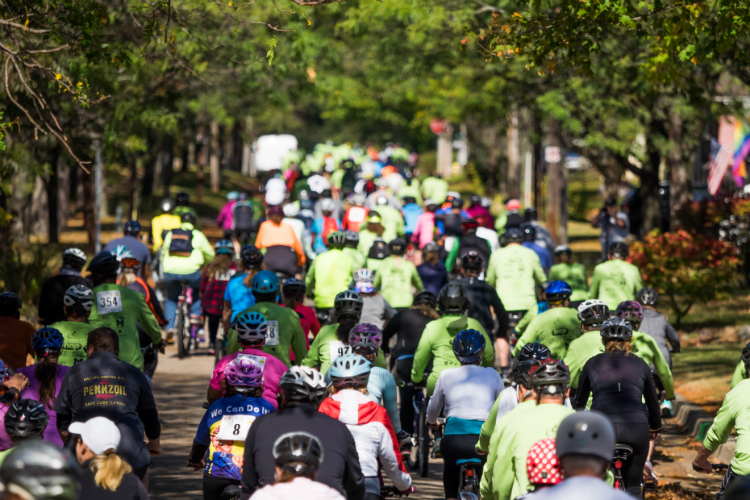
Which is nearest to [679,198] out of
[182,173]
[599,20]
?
[599,20]

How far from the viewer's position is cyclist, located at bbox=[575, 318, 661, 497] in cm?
746

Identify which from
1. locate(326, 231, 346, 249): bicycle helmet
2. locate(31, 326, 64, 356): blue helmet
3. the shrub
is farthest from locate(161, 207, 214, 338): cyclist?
locate(31, 326, 64, 356): blue helmet

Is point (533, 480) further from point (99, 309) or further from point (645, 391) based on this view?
point (99, 309)

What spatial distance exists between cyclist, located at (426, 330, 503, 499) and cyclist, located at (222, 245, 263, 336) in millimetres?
4735

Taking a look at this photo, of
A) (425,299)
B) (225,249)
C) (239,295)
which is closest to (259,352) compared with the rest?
(425,299)

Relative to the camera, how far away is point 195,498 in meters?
9.03

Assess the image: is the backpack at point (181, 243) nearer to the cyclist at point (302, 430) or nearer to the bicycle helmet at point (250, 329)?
the bicycle helmet at point (250, 329)

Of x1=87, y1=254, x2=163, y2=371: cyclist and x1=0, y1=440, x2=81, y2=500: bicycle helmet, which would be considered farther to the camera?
x1=87, y1=254, x2=163, y2=371: cyclist

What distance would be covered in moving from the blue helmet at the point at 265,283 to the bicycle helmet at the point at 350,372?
10.1 feet

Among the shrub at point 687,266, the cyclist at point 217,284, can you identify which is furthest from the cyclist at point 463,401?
the shrub at point 687,266

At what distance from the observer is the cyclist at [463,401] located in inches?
297

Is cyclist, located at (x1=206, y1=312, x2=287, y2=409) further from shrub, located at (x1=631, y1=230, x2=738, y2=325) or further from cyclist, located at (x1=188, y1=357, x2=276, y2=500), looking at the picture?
shrub, located at (x1=631, y1=230, x2=738, y2=325)

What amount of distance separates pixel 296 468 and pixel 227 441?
6.16 feet

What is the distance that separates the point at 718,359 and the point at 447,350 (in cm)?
785
